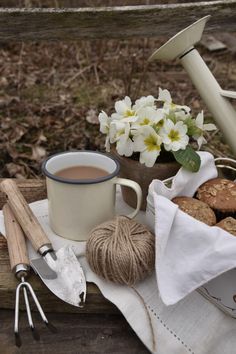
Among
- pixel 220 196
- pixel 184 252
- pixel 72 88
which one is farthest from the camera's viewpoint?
pixel 72 88

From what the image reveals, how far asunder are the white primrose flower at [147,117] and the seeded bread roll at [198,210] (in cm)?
15

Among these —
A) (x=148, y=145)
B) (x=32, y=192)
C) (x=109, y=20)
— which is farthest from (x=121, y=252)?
(x=109, y=20)

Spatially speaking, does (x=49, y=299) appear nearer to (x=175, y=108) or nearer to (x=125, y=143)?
(x=125, y=143)

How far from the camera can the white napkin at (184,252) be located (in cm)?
67

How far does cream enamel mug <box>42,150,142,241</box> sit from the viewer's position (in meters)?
0.81

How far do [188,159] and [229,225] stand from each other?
155 mm

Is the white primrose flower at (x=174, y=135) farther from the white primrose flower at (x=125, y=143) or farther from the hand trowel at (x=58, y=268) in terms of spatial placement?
the hand trowel at (x=58, y=268)

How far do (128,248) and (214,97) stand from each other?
15.3 inches

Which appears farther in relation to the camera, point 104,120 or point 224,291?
point 104,120

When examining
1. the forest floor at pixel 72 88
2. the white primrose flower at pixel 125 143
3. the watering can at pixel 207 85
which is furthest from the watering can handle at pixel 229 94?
the forest floor at pixel 72 88

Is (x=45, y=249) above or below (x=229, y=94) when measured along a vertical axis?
below

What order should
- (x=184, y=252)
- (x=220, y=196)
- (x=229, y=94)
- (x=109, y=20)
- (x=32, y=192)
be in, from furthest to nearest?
(x=109, y=20)
(x=32, y=192)
(x=229, y=94)
(x=220, y=196)
(x=184, y=252)

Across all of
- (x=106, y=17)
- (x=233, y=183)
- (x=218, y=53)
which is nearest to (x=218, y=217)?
(x=233, y=183)

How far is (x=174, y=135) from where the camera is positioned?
2.81 ft
